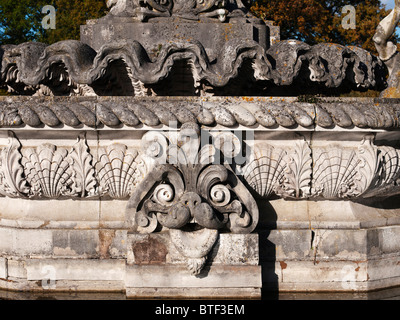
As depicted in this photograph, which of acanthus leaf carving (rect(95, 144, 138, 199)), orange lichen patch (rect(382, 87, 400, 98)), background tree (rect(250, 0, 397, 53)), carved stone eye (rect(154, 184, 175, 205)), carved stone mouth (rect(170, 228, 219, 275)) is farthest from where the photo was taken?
background tree (rect(250, 0, 397, 53))

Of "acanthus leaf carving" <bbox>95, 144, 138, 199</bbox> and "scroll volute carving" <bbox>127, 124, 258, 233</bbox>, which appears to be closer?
"scroll volute carving" <bbox>127, 124, 258, 233</bbox>

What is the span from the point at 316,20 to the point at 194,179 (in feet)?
75.8

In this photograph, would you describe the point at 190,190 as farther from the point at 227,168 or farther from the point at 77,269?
the point at 77,269

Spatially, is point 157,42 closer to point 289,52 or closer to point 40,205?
point 289,52

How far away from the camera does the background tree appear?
25406 mm

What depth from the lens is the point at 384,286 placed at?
4996 millimetres

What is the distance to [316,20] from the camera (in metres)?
26.2

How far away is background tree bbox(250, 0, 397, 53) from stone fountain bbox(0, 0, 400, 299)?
20395 millimetres

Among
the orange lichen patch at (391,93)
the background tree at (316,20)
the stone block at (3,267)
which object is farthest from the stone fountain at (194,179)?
the background tree at (316,20)

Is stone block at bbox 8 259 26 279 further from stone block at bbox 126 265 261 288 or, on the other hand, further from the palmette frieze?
stone block at bbox 126 265 261 288

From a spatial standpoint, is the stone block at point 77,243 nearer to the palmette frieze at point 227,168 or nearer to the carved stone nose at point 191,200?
the palmette frieze at point 227,168

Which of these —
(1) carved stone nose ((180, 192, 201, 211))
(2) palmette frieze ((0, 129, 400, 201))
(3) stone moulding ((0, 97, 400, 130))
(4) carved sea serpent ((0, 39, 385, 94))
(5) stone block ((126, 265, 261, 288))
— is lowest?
(5) stone block ((126, 265, 261, 288))

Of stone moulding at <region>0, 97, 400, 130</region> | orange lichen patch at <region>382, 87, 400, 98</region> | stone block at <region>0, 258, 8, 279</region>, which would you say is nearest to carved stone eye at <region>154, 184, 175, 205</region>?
stone moulding at <region>0, 97, 400, 130</region>

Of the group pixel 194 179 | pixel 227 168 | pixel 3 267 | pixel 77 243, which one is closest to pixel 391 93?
pixel 227 168
